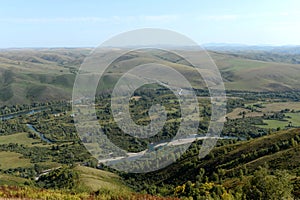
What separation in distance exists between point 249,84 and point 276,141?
116 metres

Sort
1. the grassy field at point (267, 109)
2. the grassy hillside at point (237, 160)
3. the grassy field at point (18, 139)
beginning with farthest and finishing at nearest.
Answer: the grassy field at point (267, 109)
the grassy field at point (18, 139)
the grassy hillside at point (237, 160)

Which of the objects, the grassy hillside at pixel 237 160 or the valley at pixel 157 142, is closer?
the valley at pixel 157 142

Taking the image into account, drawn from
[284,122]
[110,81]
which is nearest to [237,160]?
[284,122]

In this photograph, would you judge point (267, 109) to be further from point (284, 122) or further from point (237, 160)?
point (237, 160)

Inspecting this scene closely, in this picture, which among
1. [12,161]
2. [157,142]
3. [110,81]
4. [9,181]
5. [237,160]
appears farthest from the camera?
[110,81]

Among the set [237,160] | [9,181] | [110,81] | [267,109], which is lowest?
[9,181]

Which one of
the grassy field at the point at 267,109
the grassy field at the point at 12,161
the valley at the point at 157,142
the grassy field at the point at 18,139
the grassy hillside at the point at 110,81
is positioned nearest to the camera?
the valley at the point at 157,142

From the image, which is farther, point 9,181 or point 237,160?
point 9,181

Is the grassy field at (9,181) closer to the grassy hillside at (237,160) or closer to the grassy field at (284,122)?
the grassy hillside at (237,160)

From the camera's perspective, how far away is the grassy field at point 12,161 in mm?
60031

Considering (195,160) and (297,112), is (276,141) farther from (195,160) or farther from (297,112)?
(297,112)

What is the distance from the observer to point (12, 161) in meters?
62.6

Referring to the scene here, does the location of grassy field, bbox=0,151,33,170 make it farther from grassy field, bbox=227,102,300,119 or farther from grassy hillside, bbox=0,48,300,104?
grassy hillside, bbox=0,48,300,104

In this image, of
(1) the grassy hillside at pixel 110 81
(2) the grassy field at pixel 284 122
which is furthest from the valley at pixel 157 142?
(1) the grassy hillside at pixel 110 81
